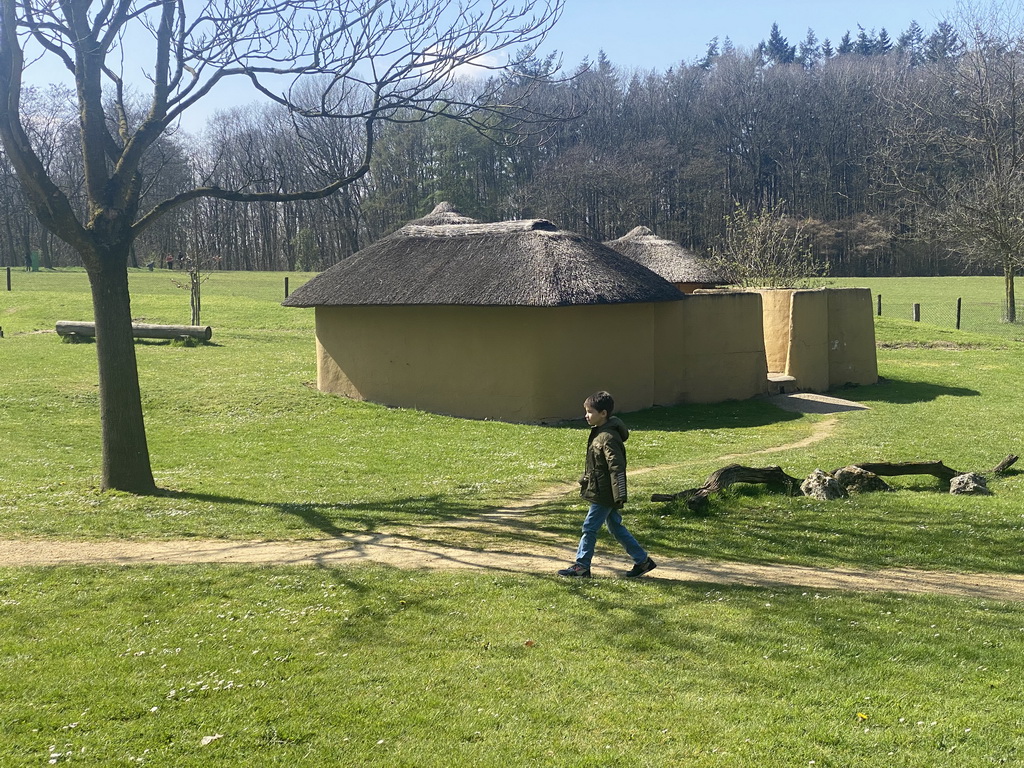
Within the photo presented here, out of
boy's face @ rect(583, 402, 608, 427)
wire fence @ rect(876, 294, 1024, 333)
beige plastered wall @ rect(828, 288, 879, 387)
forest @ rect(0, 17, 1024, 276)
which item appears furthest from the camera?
forest @ rect(0, 17, 1024, 276)

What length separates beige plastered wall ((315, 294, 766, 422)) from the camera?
1836cm

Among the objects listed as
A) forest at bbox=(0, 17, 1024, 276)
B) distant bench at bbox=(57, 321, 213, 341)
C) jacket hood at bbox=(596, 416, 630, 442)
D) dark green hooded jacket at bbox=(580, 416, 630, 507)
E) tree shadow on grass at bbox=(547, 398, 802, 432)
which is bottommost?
tree shadow on grass at bbox=(547, 398, 802, 432)

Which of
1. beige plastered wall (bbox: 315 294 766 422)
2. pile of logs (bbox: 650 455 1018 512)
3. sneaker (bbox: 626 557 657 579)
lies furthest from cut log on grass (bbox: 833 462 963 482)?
beige plastered wall (bbox: 315 294 766 422)

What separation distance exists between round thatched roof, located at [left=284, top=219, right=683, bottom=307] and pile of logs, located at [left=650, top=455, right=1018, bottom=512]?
6.44 meters

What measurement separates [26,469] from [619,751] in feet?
39.2

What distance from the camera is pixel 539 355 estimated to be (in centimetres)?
1817

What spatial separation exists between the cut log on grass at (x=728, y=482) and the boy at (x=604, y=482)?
288 centimetres

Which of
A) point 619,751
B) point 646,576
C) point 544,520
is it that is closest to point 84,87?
point 544,520

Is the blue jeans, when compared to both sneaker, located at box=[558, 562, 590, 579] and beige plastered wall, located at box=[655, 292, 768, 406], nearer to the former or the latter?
sneaker, located at box=[558, 562, 590, 579]

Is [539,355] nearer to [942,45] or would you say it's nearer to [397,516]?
[397,516]

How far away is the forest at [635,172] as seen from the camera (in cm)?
6538

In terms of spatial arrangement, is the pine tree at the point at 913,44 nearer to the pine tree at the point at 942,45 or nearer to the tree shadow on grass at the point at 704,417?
the pine tree at the point at 942,45

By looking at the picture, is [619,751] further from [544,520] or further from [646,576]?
[544,520]

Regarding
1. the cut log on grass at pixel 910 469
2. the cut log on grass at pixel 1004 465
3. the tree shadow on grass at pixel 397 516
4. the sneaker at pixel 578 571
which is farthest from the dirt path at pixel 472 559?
the cut log on grass at pixel 1004 465
